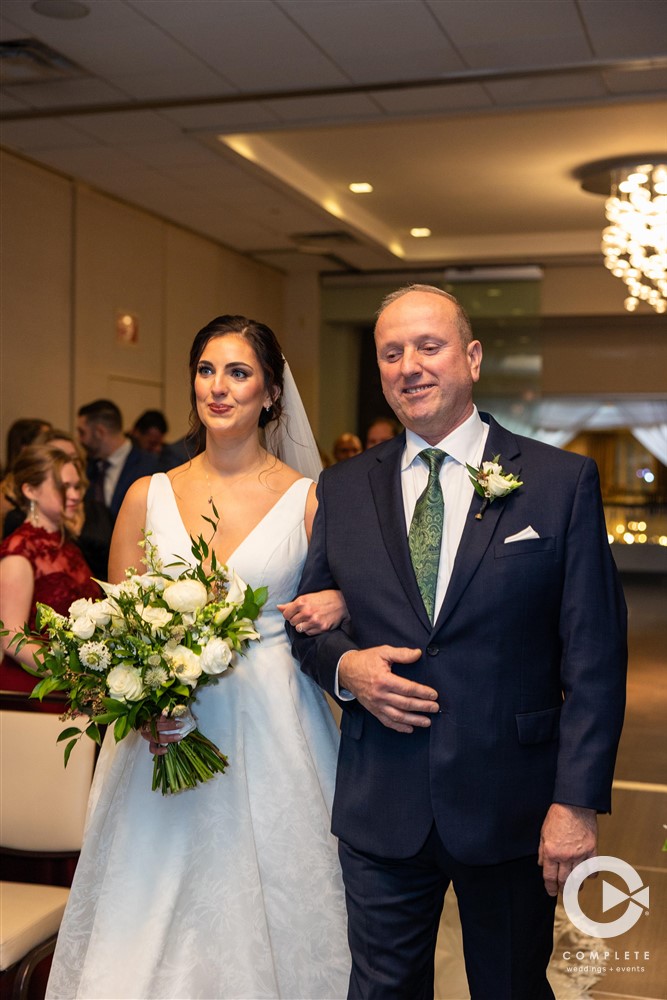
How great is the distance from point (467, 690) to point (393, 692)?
14 centimetres

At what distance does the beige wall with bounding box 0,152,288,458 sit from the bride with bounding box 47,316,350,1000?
607 cm

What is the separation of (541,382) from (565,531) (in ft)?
39.9

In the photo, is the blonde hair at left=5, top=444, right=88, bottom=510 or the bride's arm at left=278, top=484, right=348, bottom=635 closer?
the bride's arm at left=278, top=484, right=348, bottom=635

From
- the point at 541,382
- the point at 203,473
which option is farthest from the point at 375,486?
the point at 541,382

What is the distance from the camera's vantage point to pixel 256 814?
274 centimetres

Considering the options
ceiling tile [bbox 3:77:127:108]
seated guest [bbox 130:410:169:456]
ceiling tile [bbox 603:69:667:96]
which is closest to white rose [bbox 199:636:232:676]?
ceiling tile [bbox 603:69:667:96]

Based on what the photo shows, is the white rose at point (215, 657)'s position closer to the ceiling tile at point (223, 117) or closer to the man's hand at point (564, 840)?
the man's hand at point (564, 840)

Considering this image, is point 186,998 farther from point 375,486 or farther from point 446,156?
point 446,156

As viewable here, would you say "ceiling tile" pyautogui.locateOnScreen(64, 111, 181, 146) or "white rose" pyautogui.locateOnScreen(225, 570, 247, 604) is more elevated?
"ceiling tile" pyautogui.locateOnScreen(64, 111, 181, 146)

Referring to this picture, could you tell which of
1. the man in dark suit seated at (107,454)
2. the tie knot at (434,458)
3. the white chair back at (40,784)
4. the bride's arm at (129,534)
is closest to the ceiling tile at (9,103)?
the man in dark suit seated at (107,454)

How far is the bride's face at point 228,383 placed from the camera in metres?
2.84

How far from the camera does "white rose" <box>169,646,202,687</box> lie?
7.75 feet

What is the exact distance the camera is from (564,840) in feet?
6.68

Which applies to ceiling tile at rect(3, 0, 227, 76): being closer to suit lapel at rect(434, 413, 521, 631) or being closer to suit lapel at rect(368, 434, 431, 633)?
suit lapel at rect(368, 434, 431, 633)
